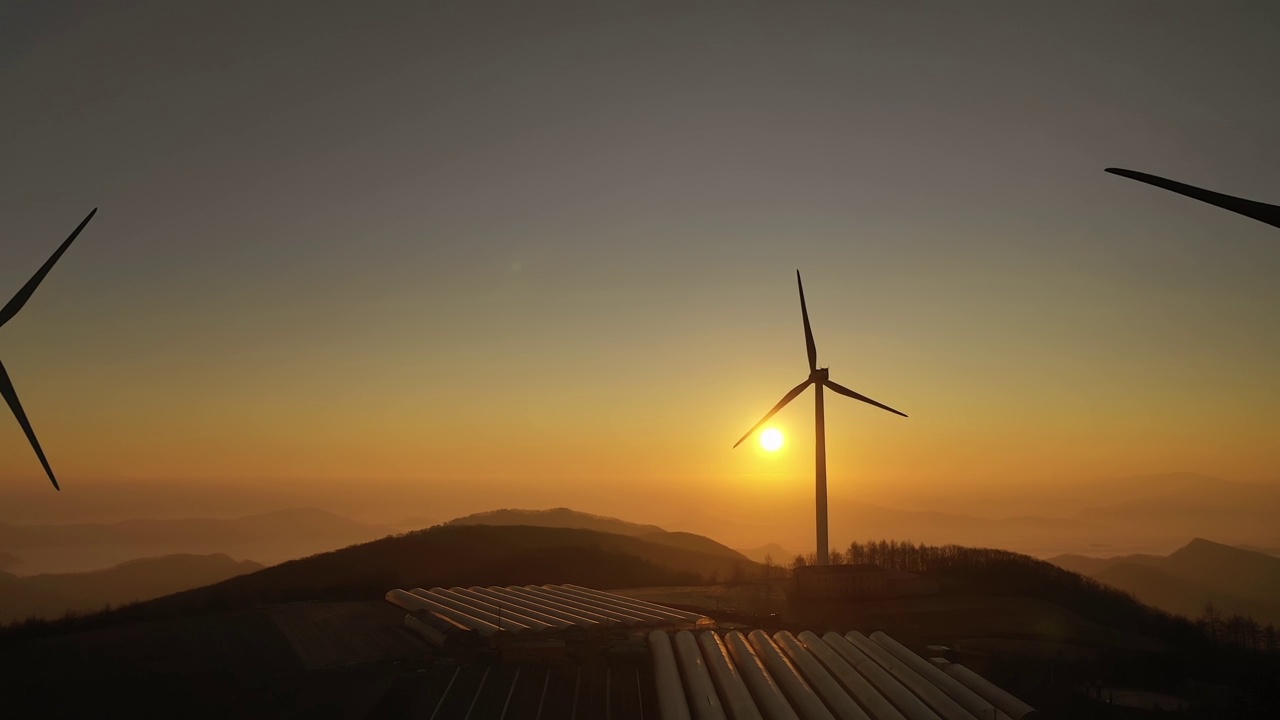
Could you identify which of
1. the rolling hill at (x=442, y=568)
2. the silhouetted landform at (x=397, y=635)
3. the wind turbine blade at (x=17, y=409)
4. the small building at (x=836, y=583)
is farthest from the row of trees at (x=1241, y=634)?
the wind turbine blade at (x=17, y=409)

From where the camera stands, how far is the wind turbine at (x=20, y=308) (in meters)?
38.1

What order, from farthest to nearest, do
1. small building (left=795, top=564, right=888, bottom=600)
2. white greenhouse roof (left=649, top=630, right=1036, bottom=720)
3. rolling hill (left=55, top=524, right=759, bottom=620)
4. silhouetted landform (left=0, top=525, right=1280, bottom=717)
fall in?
rolling hill (left=55, top=524, right=759, bottom=620) → small building (left=795, top=564, right=888, bottom=600) → silhouetted landform (left=0, top=525, right=1280, bottom=717) → white greenhouse roof (left=649, top=630, right=1036, bottom=720)

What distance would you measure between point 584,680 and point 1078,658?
28908mm

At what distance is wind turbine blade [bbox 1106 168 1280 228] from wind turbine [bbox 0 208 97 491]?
1562 inches

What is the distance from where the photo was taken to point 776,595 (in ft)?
219

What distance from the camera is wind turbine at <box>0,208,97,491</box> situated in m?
38.1

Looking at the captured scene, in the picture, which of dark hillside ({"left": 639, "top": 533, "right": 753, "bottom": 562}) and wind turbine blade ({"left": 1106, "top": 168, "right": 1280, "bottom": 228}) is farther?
dark hillside ({"left": 639, "top": 533, "right": 753, "bottom": 562})

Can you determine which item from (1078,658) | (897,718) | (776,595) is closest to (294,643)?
(897,718)

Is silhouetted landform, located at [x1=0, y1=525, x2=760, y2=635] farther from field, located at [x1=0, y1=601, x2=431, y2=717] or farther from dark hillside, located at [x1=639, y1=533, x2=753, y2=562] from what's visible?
dark hillside, located at [x1=639, y1=533, x2=753, y2=562]

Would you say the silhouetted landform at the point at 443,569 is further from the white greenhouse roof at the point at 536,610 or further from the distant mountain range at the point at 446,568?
the white greenhouse roof at the point at 536,610

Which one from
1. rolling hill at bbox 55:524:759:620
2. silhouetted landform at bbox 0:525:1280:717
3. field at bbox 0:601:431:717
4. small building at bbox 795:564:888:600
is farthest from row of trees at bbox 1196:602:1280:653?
field at bbox 0:601:431:717

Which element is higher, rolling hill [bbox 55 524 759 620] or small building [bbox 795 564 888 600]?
small building [bbox 795 564 888 600]

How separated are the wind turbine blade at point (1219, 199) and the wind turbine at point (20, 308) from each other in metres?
39.7

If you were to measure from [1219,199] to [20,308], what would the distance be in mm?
46316
